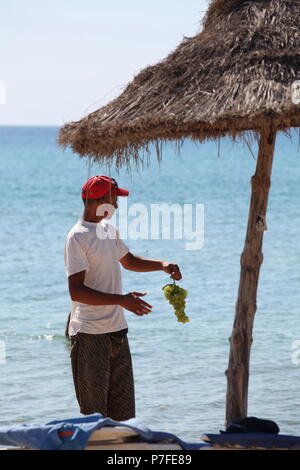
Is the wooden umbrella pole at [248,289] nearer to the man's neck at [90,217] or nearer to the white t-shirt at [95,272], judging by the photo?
the white t-shirt at [95,272]

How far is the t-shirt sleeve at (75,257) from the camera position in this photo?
15.4 ft

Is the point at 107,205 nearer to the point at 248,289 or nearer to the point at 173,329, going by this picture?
the point at 248,289

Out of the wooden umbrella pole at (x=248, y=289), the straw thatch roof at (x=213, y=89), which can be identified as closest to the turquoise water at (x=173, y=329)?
the wooden umbrella pole at (x=248, y=289)

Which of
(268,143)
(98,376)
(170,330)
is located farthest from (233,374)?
(170,330)

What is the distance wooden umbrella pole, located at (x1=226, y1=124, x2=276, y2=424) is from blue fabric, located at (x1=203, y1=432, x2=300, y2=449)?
1070 millimetres

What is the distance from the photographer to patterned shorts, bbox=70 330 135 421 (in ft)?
15.6

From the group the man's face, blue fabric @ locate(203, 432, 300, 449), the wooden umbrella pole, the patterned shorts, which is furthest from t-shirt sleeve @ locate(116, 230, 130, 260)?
blue fabric @ locate(203, 432, 300, 449)

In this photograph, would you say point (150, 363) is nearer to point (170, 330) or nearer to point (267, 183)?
point (170, 330)

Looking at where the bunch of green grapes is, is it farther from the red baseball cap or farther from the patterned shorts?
the red baseball cap

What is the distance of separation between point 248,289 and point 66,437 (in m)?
1.57

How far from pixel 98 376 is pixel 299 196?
2842cm

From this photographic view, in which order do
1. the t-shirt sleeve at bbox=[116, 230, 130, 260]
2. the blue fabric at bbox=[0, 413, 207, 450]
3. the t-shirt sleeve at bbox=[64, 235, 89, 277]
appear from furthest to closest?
the t-shirt sleeve at bbox=[116, 230, 130, 260]
the t-shirt sleeve at bbox=[64, 235, 89, 277]
the blue fabric at bbox=[0, 413, 207, 450]
